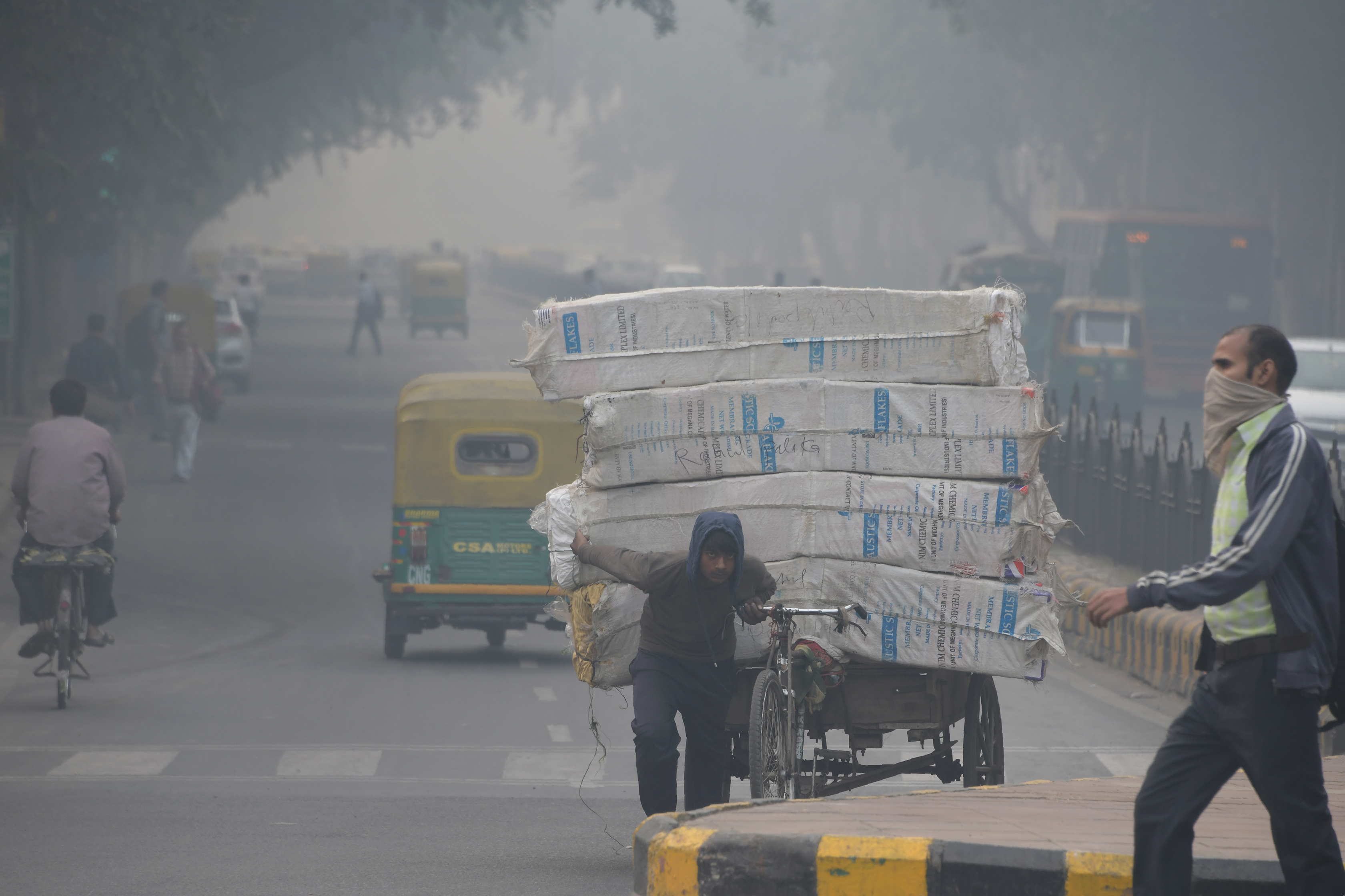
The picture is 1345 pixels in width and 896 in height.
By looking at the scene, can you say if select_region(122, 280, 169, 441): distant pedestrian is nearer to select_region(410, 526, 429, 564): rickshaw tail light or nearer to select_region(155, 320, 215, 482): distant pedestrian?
select_region(155, 320, 215, 482): distant pedestrian

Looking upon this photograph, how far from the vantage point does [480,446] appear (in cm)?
1334

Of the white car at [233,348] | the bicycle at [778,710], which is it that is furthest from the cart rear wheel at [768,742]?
the white car at [233,348]

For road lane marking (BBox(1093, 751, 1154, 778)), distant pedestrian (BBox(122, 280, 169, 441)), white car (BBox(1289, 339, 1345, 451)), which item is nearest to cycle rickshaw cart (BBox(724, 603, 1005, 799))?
road lane marking (BBox(1093, 751, 1154, 778))

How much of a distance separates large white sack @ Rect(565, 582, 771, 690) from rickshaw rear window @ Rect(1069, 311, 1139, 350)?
26.2 m

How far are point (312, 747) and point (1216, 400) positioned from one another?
21.4ft

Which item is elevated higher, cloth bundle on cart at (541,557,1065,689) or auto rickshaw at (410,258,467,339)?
auto rickshaw at (410,258,467,339)

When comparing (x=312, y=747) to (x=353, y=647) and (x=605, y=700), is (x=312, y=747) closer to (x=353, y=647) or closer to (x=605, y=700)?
(x=605, y=700)

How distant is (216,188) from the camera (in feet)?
153

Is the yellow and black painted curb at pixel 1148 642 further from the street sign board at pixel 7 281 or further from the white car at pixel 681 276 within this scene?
the white car at pixel 681 276

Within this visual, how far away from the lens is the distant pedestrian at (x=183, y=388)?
20.9m

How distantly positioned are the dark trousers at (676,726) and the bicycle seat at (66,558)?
16.5 feet

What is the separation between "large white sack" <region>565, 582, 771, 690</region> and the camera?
7055mm

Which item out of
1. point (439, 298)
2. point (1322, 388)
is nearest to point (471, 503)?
point (1322, 388)

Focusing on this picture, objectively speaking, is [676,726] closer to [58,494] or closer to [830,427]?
[830,427]
